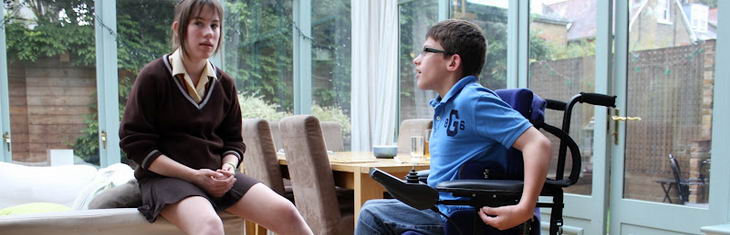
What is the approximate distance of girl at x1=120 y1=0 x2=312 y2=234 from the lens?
1688 mm

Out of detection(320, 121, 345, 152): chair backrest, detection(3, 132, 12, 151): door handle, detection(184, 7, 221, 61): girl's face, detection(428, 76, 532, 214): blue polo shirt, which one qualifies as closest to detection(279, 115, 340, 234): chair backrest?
detection(184, 7, 221, 61): girl's face

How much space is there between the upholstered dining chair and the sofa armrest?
38.1 inches

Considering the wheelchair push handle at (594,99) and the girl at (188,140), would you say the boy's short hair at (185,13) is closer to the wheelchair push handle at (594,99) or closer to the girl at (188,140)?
the girl at (188,140)

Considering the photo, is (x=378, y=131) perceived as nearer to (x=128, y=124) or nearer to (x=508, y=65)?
(x=508, y=65)

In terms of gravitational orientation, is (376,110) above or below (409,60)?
below

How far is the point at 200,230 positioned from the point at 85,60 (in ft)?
11.3

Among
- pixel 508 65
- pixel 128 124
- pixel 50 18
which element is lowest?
pixel 128 124

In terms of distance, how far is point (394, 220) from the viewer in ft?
5.24

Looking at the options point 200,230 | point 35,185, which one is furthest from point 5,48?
point 200,230

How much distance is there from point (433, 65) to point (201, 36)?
0.70m

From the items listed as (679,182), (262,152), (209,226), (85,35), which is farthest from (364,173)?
(85,35)

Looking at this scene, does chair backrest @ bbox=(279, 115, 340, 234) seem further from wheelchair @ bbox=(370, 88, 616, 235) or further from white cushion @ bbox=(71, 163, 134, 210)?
wheelchair @ bbox=(370, 88, 616, 235)

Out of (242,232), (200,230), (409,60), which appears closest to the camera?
Result: (200,230)

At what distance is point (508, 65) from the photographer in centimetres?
394
